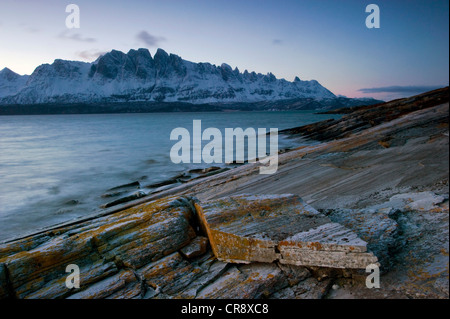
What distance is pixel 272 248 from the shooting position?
3973 mm

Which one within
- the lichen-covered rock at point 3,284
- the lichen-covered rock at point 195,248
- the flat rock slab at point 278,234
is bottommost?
the lichen-covered rock at point 3,284

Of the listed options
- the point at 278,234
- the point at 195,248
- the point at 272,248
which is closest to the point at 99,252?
the point at 195,248

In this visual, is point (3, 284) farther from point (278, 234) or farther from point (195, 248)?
point (278, 234)

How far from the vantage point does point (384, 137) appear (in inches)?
294

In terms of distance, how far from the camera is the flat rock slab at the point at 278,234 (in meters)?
3.60

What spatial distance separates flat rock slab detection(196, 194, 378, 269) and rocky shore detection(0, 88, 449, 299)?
0.06ft

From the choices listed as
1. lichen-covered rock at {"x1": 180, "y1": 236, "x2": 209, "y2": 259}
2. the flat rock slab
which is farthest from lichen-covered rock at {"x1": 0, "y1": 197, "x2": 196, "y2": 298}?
the flat rock slab

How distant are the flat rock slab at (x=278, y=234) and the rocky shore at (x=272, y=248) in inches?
0.7

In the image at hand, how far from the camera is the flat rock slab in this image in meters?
3.60

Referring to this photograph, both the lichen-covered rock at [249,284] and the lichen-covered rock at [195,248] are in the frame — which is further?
the lichen-covered rock at [195,248]

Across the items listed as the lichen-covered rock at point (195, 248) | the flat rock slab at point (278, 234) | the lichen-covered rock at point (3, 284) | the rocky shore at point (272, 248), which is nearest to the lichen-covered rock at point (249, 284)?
the rocky shore at point (272, 248)

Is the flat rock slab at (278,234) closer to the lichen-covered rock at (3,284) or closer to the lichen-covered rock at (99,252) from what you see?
the lichen-covered rock at (99,252)

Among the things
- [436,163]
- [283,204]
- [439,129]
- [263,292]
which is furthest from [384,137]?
[263,292]
